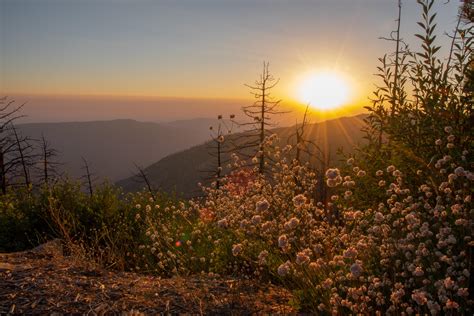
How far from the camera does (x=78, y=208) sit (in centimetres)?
1124

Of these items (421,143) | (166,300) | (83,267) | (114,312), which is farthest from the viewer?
(421,143)

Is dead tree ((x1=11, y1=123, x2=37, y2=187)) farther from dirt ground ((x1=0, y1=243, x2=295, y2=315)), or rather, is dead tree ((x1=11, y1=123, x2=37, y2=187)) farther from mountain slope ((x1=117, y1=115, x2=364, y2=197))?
mountain slope ((x1=117, y1=115, x2=364, y2=197))

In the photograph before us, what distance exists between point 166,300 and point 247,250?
167 centimetres

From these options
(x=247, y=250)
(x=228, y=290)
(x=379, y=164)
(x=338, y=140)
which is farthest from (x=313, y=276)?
(x=338, y=140)

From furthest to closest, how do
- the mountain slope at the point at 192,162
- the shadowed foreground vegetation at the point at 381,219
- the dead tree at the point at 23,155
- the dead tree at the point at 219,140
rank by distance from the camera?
the mountain slope at the point at 192,162 < the dead tree at the point at 23,155 < the dead tree at the point at 219,140 < the shadowed foreground vegetation at the point at 381,219

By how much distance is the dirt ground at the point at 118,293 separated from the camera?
14.1 feet

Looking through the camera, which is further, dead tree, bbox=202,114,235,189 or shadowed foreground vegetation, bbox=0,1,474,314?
dead tree, bbox=202,114,235,189

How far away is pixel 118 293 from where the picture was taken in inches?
186

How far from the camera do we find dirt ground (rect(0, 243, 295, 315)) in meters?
4.29

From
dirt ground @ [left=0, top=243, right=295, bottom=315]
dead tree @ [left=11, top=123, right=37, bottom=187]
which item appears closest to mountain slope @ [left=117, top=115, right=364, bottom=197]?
dead tree @ [left=11, top=123, right=37, bottom=187]

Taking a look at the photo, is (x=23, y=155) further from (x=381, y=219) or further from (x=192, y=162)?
(x=192, y=162)

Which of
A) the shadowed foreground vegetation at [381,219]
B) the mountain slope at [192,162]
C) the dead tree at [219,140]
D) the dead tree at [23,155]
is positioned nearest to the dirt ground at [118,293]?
the shadowed foreground vegetation at [381,219]

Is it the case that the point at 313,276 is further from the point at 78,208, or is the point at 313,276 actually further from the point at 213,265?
the point at 78,208

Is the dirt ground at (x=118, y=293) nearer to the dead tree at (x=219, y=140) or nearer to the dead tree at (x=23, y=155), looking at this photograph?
the dead tree at (x=219, y=140)
